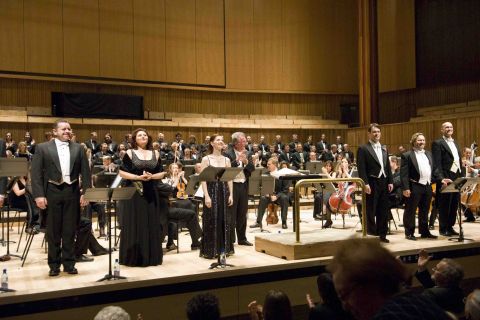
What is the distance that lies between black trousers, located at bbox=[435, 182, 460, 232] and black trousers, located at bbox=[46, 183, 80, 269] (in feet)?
14.8

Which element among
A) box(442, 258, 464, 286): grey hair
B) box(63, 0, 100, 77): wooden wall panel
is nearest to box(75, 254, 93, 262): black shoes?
box(442, 258, 464, 286): grey hair

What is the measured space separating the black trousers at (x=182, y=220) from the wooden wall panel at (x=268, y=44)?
1185 cm

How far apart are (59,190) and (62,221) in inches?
11.4

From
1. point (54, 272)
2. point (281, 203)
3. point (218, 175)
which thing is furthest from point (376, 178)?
point (54, 272)

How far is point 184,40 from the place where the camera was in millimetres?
16359

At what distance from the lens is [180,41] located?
1630cm

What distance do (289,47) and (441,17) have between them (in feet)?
16.5

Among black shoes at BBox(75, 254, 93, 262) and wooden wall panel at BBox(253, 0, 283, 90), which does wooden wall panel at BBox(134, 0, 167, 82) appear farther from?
black shoes at BBox(75, 254, 93, 262)

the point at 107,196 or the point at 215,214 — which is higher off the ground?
the point at 107,196

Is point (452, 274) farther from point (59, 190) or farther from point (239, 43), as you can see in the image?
point (239, 43)

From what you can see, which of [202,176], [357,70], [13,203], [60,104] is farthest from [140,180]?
[357,70]

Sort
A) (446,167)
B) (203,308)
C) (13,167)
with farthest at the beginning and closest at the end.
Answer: (446,167)
(13,167)
(203,308)

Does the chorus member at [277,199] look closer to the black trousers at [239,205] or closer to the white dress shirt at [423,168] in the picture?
the black trousers at [239,205]

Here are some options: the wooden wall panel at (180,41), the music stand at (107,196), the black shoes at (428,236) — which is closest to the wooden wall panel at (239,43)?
the wooden wall panel at (180,41)
